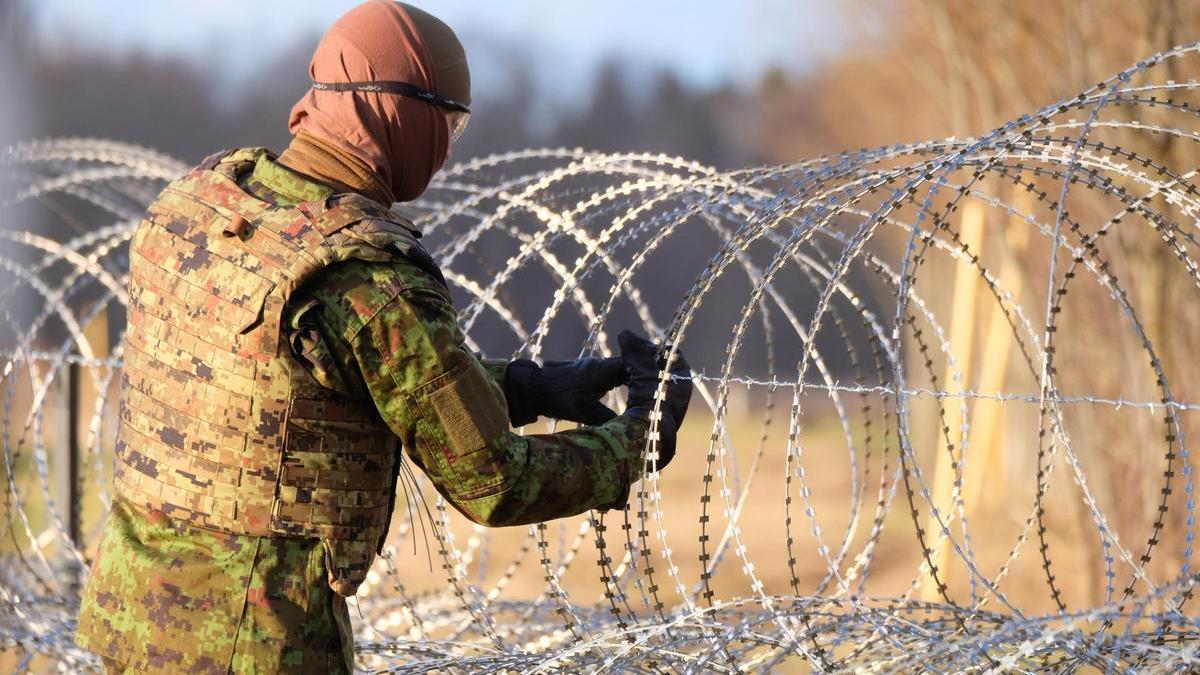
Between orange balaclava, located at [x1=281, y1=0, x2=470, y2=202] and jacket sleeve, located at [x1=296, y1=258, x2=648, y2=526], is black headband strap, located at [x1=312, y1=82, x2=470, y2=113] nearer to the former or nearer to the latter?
orange balaclava, located at [x1=281, y1=0, x2=470, y2=202]

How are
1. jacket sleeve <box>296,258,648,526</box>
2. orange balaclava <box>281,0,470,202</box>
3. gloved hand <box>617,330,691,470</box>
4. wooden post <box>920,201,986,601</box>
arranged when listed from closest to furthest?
jacket sleeve <box>296,258,648,526</box>, orange balaclava <box>281,0,470,202</box>, gloved hand <box>617,330,691,470</box>, wooden post <box>920,201,986,601</box>

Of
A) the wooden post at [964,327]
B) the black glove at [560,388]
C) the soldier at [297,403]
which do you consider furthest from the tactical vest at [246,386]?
the wooden post at [964,327]

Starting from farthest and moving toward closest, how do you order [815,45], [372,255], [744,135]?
[744,135]
[815,45]
[372,255]

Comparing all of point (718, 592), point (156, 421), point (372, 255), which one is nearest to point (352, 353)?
point (372, 255)

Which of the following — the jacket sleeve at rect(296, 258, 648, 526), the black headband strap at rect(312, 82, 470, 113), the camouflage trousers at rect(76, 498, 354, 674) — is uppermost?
the black headband strap at rect(312, 82, 470, 113)

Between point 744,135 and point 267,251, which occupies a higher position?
point 744,135

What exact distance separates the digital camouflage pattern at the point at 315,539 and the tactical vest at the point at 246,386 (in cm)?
3

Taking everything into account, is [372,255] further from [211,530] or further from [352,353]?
[211,530]

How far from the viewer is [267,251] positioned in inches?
105

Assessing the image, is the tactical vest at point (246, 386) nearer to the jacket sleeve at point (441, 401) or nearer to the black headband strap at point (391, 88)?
the jacket sleeve at point (441, 401)

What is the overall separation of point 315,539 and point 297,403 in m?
0.30

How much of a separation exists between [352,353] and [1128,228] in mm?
5810

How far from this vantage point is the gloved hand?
10.7 ft

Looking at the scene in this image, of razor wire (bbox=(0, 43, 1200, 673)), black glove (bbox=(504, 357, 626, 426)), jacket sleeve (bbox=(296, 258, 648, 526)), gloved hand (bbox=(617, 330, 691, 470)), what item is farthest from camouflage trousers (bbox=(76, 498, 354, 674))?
gloved hand (bbox=(617, 330, 691, 470))
